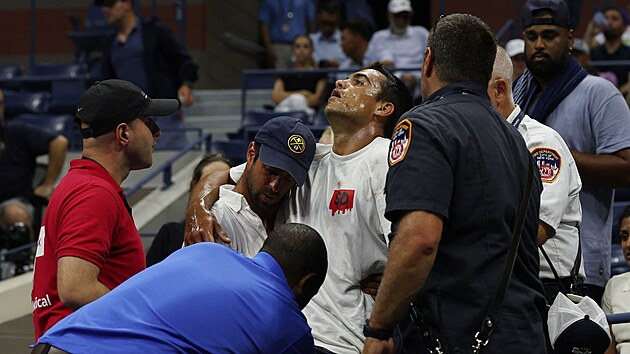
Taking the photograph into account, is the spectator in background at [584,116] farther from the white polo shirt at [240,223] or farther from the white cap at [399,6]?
the white cap at [399,6]

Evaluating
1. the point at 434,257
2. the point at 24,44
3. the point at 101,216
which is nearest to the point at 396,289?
the point at 434,257

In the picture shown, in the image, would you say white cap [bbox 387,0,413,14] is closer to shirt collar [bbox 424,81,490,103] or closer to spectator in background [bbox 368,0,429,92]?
spectator in background [bbox 368,0,429,92]

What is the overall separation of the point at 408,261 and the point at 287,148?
0.99m

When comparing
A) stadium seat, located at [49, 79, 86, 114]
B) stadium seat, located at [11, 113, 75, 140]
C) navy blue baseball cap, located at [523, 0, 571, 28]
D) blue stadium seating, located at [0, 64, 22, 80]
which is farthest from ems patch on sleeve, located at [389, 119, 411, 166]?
blue stadium seating, located at [0, 64, 22, 80]

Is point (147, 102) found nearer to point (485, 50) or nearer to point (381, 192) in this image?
point (381, 192)

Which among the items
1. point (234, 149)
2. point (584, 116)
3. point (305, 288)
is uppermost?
→ point (584, 116)

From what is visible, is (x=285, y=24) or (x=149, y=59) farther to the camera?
(x=285, y=24)

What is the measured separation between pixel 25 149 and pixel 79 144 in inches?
74.9

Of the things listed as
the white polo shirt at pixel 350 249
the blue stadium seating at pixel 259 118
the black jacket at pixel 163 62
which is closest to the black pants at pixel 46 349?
the white polo shirt at pixel 350 249

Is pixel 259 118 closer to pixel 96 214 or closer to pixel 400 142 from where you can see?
pixel 96 214

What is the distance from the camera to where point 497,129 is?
3.37m

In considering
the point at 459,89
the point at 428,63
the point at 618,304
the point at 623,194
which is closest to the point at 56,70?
the point at 623,194

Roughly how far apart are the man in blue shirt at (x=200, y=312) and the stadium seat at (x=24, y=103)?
9.62 m

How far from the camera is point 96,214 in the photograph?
11.8 feet
